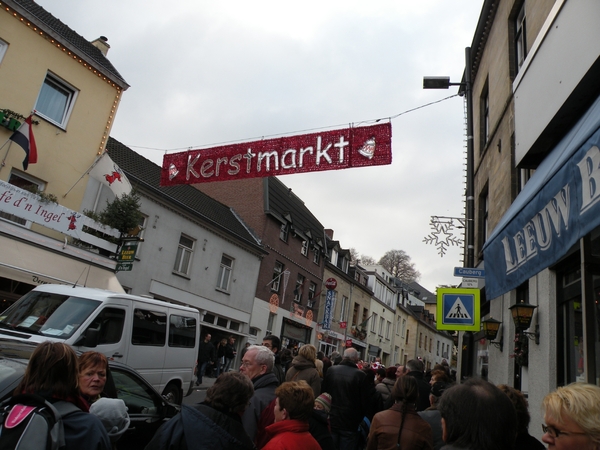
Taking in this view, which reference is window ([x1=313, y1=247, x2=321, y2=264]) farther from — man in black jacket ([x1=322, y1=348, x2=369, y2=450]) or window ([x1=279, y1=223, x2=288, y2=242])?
man in black jacket ([x1=322, y1=348, x2=369, y2=450])

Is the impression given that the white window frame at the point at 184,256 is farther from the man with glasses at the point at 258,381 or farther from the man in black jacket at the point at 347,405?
the man with glasses at the point at 258,381

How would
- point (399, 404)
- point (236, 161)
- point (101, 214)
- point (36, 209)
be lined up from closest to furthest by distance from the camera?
point (399, 404) → point (236, 161) → point (36, 209) → point (101, 214)

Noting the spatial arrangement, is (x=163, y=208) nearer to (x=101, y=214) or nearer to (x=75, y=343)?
(x=101, y=214)

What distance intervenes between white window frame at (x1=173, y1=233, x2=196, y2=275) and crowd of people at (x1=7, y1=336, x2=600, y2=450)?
17.3 m

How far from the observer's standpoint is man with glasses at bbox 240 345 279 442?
163 inches

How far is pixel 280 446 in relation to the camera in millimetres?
3109

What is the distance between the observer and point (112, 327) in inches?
369

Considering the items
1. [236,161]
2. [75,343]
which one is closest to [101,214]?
[236,161]

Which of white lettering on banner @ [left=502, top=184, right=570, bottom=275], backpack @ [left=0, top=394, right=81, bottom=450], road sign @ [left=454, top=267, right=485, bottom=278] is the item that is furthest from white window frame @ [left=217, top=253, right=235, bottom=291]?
backpack @ [left=0, top=394, right=81, bottom=450]

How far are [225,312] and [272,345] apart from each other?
17.1 metres

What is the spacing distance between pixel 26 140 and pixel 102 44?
6851 mm

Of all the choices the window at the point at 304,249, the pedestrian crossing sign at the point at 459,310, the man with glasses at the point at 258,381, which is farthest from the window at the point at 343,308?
the man with glasses at the point at 258,381

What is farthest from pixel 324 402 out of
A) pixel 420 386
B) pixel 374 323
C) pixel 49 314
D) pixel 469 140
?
pixel 374 323

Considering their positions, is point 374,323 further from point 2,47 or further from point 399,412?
point 399,412
